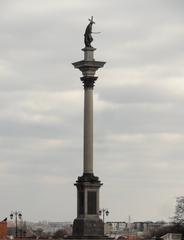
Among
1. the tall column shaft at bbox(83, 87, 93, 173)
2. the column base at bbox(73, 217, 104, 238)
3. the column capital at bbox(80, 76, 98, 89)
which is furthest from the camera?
the column capital at bbox(80, 76, 98, 89)

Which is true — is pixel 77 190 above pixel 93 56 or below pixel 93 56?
below

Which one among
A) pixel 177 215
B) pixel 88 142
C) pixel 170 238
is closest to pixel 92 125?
pixel 88 142

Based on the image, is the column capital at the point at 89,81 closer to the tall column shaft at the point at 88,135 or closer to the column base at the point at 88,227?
the tall column shaft at the point at 88,135

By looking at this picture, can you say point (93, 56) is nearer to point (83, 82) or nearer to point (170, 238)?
point (83, 82)

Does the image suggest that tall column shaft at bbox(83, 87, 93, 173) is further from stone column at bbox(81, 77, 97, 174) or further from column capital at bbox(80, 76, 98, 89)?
column capital at bbox(80, 76, 98, 89)

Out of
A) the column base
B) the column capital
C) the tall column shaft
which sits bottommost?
the column base

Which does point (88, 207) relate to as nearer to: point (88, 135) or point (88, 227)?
point (88, 227)

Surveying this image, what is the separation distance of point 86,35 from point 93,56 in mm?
1463

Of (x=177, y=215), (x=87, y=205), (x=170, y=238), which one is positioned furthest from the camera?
(x=177, y=215)

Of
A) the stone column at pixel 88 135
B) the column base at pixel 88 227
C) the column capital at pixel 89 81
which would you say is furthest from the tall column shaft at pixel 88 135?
the column base at pixel 88 227

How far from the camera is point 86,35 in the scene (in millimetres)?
63188

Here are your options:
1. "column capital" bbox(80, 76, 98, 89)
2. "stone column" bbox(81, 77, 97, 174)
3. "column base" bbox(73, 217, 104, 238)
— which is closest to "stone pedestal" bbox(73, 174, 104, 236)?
"column base" bbox(73, 217, 104, 238)

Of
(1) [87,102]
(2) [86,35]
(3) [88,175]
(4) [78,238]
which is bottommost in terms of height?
(4) [78,238]

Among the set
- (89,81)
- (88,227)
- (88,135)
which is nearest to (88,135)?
(88,135)
